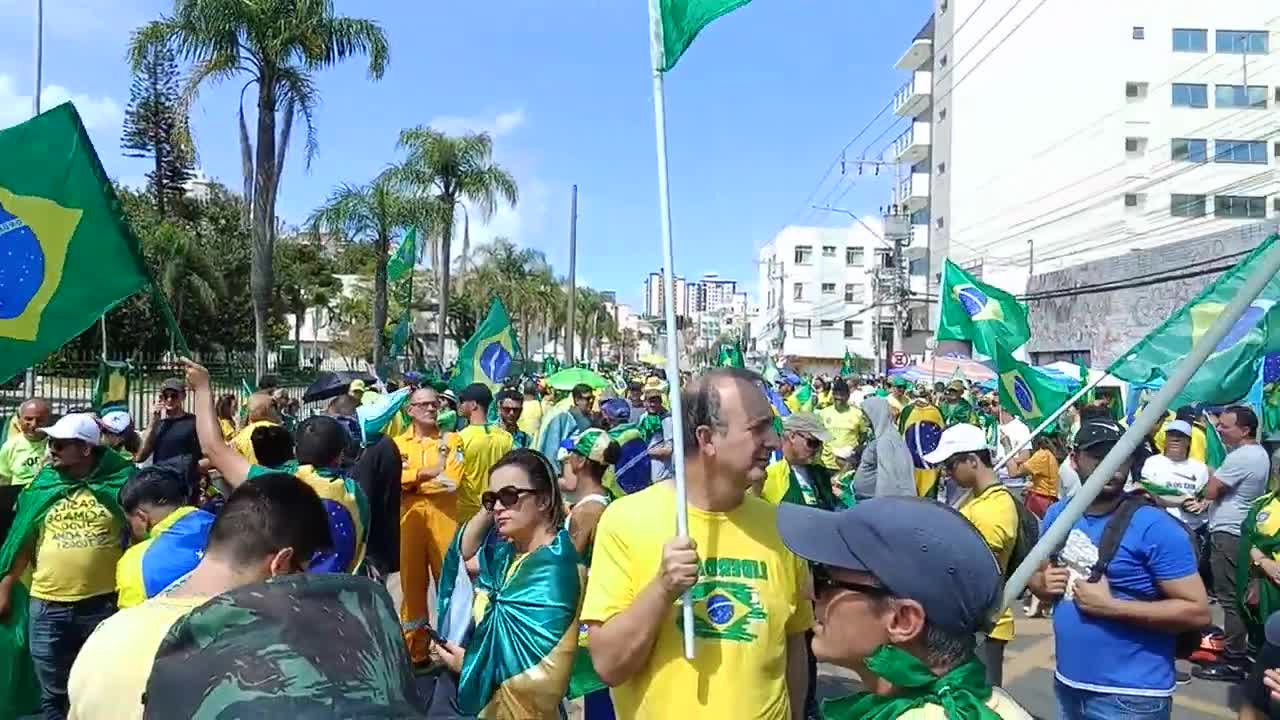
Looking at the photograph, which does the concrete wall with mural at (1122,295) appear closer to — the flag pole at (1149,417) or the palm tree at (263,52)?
the palm tree at (263,52)

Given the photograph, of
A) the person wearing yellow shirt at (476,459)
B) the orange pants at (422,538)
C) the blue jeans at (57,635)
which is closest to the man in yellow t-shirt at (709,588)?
the blue jeans at (57,635)

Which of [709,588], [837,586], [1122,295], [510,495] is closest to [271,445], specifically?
[510,495]

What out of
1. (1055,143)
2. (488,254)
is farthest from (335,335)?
(1055,143)

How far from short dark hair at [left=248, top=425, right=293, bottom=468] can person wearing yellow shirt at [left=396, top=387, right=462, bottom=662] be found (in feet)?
6.12

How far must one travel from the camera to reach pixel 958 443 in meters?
5.11

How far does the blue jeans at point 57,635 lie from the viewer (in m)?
4.95

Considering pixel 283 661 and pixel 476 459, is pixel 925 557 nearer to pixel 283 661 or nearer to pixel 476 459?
pixel 283 661

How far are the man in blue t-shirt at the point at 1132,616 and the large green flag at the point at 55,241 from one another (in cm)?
393

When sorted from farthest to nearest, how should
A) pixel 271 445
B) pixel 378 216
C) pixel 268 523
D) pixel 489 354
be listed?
pixel 378 216 → pixel 489 354 → pixel 271 445 → pixel 268 523

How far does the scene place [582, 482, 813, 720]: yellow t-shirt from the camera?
9.28 ft

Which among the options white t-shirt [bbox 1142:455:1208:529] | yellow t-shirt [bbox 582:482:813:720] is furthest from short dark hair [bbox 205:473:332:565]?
white t-shirt [bbox 1142:455:1208:529]

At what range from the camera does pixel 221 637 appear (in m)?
1.39

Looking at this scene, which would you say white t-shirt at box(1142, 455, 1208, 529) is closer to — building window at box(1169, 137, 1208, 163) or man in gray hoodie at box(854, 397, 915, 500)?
man in gray hoodie at box(854, 397, 915, 500)

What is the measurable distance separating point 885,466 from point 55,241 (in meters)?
5.60
